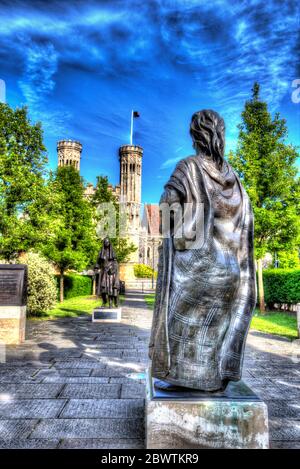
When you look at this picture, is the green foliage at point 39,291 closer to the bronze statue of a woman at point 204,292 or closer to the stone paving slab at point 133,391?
the stone paving slab at point 133,391

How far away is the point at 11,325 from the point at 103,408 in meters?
4.77

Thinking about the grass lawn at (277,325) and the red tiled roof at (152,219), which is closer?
the grass lawn at (277,325)

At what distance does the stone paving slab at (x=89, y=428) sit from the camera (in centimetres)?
327

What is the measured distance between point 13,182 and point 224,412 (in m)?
12.9

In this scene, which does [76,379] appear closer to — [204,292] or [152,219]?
[204,292]

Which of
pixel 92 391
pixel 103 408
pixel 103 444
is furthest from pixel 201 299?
pixel 92 391

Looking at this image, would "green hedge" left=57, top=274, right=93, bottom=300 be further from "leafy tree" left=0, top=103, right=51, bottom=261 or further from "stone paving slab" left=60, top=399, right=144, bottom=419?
"stone paving slab" left=60, top=399, right=144, bottom=419

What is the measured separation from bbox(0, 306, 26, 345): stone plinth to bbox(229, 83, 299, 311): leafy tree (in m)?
10.3

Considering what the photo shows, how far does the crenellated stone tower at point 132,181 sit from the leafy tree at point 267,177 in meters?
43.7

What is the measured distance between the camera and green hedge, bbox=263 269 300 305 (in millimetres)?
15250

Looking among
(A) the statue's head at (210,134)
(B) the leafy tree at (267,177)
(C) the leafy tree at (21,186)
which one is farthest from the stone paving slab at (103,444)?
(B) the leafy tree at (267,177)

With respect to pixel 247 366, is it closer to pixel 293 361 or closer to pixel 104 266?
pixel 293 361
